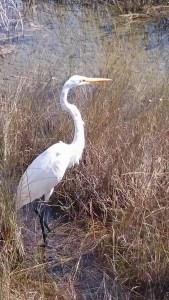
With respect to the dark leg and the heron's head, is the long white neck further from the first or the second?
the dark leg

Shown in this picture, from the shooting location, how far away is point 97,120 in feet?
11.8

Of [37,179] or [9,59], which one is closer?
[37,179]

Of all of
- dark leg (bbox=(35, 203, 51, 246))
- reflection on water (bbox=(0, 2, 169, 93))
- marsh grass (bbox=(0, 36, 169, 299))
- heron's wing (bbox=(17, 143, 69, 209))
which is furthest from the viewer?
reflection on water (bbox=(0, 2, 169, 93))

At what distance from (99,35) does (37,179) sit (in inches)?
151

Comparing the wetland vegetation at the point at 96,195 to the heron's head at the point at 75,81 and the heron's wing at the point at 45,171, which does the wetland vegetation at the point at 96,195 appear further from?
the heron's head at the point at 75,81

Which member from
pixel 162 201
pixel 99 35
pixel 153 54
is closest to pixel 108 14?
pixel 99 35

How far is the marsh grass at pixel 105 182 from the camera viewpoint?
266 centimetres

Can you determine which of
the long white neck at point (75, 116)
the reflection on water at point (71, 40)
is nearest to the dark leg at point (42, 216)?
the long white neck at point (75, 116)

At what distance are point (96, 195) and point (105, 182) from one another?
3.7 inches

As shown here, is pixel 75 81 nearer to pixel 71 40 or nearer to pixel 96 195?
pixel 96 195

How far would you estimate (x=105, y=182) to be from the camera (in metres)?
3.25

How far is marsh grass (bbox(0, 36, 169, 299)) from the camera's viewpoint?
2.66 meters

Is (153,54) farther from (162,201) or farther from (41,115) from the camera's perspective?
(162,201)

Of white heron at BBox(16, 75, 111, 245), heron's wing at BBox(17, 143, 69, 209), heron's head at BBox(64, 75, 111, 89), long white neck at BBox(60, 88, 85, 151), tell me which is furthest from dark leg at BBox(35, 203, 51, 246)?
heron's head at BBox(64, 75, 111, 89)
